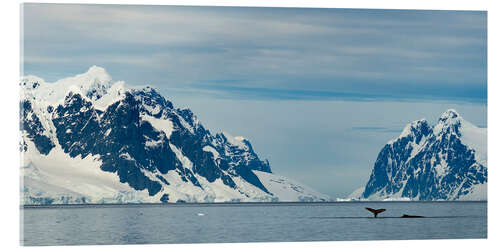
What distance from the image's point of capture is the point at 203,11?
73500 mm

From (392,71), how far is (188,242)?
1019 inches

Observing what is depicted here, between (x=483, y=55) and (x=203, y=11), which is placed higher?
(x=203, y=11)

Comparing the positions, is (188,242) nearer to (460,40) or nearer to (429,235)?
(429,235)

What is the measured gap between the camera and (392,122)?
8650cm

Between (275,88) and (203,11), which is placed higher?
(203,11)

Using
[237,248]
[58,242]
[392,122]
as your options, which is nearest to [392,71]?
[392,122]
